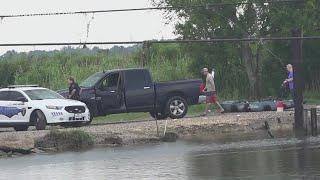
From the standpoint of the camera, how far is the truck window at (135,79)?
91.1 feet

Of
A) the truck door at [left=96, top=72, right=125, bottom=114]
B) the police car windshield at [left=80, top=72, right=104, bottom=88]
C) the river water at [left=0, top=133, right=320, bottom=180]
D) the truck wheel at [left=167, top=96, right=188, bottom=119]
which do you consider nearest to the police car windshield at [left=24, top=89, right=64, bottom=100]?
the police car windshield at [left=80, top=72, right=104, bottom=88]

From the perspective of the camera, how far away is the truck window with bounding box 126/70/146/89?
27.8 m

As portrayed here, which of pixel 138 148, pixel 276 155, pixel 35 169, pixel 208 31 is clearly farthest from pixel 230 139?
pixel 208 31

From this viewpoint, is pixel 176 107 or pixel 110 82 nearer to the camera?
pixel 110 82

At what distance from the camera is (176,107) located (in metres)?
28.4

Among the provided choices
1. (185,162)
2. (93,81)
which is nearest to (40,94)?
(93,81)

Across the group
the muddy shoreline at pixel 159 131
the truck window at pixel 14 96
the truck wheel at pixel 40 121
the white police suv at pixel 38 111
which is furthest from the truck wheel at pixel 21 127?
the muddy shoreline at pixel 159 131

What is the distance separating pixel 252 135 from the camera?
22547 millimetres

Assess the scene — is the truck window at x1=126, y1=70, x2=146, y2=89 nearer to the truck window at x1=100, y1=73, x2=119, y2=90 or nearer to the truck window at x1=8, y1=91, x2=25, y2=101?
the truck window at x1=100, y1=73, x2=119, y2=90

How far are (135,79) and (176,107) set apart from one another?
6.14 feet

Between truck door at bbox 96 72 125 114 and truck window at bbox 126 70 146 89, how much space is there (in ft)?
1.10

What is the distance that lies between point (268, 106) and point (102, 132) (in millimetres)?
9962

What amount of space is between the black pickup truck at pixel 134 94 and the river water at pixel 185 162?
7080 mm

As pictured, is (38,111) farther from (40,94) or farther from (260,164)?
(260,164)
